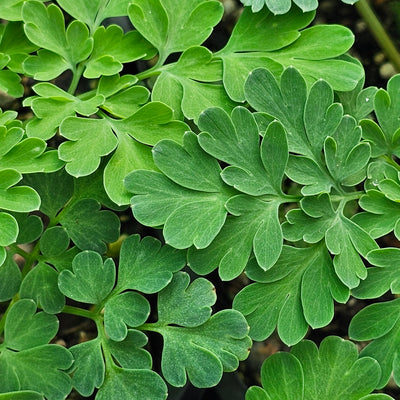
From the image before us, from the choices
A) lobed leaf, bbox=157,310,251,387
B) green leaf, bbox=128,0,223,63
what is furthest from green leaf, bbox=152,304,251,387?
green leaf, bbox=128,0,223,63

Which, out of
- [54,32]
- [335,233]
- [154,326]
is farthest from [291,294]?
[54,32]

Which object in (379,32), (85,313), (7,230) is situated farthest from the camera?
(379,32)

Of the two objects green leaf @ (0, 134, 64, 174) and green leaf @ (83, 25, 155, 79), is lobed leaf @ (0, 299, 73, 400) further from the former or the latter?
green leaf @ (83, 25, 155, 79)

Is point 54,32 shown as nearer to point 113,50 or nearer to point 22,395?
point 113,50

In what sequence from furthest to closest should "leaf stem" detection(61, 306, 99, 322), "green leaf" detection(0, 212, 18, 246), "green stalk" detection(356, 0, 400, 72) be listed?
"green stalk" detection(356, 0, 400, 72)
"leaf stem" detection(61, 306, 99, 322)
"green leaf" detection(0, 212, 18, 246)

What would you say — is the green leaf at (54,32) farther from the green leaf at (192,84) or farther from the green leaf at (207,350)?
the green leaf at (207,350)


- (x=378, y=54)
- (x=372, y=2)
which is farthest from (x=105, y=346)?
(x=372, y=2)
